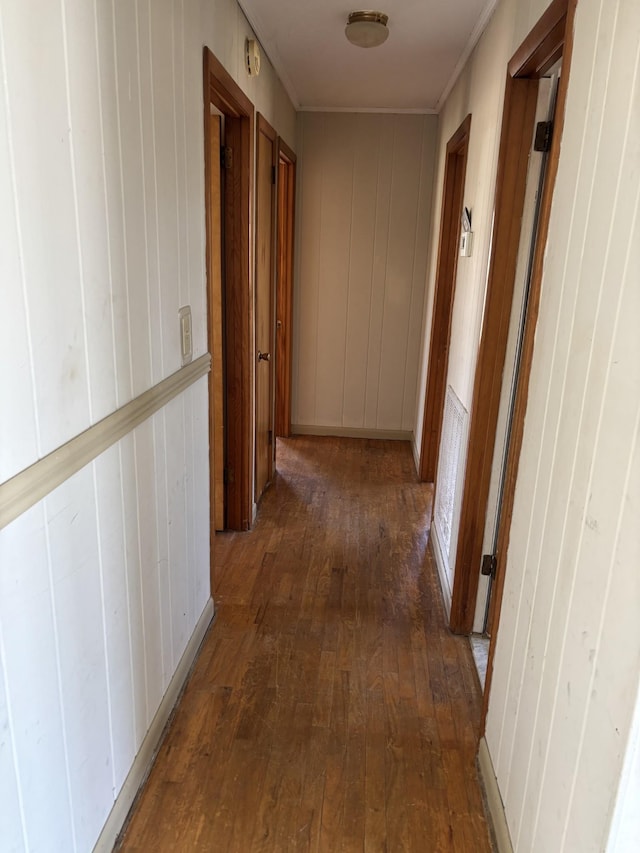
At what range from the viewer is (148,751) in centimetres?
173

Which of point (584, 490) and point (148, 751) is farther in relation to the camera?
point (148, 751)

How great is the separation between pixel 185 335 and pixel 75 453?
0.79 meters

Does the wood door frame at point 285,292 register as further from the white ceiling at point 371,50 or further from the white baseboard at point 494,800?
the white baseboard at point 494,800

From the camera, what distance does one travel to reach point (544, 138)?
6.30ft

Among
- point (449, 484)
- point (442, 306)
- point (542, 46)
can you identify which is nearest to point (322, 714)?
point (449, 484)

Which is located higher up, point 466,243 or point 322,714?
point 466,243

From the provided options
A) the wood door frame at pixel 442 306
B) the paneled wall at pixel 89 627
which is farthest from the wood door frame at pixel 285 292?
the paneled wall at pixel 89 627

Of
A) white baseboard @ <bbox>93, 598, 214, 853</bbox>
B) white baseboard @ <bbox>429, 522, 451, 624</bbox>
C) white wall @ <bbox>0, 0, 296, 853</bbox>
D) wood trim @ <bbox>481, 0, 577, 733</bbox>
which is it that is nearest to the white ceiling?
white wall @ <bbox>0, 0, 296, 853</bbox>

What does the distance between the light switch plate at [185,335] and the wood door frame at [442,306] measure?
1.68 m

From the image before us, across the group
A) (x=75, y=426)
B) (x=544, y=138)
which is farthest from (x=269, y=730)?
(x=544, y=138)

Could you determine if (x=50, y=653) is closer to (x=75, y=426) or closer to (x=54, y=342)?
(x=75, y=426)

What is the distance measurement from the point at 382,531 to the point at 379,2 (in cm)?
239

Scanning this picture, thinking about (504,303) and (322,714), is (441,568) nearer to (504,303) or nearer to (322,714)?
(322,714)

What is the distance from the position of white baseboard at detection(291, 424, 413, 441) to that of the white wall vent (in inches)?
65.1
